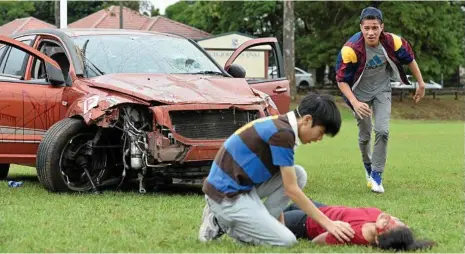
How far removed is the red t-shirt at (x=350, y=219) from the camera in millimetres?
5523

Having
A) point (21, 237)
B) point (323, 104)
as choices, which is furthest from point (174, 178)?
point (323, 104)

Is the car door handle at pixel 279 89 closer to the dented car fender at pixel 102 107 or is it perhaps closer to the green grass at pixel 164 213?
the green grass at pixel 164 213

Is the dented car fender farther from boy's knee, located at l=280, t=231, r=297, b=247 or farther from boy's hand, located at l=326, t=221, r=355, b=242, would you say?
boy's hand, located at l=326, t=221, r=355, b=242

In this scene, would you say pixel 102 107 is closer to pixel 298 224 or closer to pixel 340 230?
pixel 298 224

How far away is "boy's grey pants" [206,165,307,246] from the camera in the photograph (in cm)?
544

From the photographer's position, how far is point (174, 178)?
802cm

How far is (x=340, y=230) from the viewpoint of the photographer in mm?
5312

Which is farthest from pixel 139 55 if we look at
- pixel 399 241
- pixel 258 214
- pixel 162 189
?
pixel 399 241

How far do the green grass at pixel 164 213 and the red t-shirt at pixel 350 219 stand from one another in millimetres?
77

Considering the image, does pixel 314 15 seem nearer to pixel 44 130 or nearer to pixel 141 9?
pixel 141 9

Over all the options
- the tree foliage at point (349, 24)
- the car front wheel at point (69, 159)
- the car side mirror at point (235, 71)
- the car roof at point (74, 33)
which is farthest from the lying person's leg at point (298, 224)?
the tree foliage at point (349, 24)

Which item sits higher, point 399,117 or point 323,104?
point 323,104

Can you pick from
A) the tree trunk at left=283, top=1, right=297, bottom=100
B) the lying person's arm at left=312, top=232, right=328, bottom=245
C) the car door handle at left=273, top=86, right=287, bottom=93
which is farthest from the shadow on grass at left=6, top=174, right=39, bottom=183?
the tree trunk at left=283, top=1, right=297, bottom=100

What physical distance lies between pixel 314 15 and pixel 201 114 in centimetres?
4165
